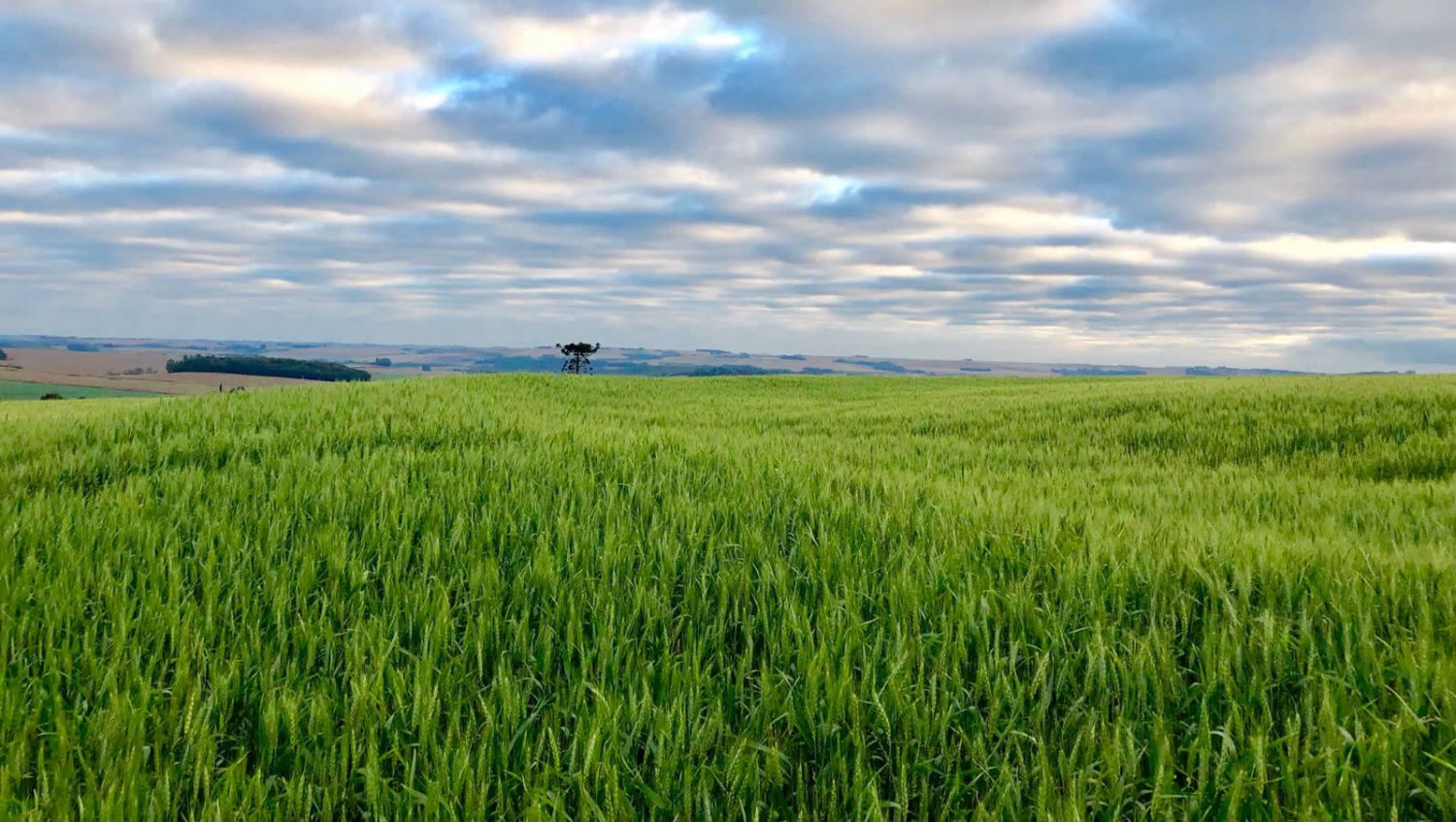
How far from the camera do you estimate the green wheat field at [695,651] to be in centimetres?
181

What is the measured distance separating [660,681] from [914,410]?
13.5 meters

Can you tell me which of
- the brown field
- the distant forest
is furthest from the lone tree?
the distant forest

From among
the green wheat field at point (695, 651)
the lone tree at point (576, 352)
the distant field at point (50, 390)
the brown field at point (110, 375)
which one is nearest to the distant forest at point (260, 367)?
the brown field at point (110, 375)

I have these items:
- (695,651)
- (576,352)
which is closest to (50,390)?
(576,352)

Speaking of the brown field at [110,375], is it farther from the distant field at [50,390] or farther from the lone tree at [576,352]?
the lone tree at [576,352]

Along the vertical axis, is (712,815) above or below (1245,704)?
below

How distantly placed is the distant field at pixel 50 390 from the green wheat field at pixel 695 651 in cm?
7235

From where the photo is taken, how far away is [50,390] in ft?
213

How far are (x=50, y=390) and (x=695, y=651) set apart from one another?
87599mm

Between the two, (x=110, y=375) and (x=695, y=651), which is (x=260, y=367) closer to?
(x=110, y=375)

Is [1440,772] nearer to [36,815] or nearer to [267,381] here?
[36,815]

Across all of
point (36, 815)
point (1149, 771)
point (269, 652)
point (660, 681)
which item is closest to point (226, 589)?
point (269, 652)

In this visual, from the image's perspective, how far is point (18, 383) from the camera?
69562 mm

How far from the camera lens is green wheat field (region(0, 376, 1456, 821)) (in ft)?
5.94
